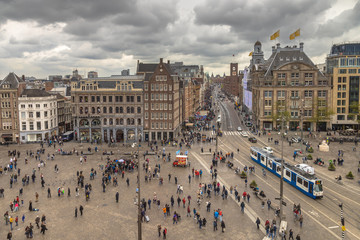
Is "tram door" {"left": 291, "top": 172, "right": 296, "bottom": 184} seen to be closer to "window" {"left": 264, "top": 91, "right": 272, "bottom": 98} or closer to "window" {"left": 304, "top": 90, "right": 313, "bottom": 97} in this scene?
"window" {"left": 264, "top": 91, "right": 272, "bottom": 98}

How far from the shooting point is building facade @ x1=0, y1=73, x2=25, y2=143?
83812mm

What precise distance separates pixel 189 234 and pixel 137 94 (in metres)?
56.9

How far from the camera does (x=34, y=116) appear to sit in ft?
279

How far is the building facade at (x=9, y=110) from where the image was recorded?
8381 centimetres

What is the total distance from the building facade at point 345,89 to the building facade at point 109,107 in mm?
64227

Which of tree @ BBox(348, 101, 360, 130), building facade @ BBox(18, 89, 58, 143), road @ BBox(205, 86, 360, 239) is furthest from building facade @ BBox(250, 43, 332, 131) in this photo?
building facade @ BBox(18, 89, 58, 143)

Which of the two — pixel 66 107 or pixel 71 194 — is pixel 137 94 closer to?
pixel 66 107

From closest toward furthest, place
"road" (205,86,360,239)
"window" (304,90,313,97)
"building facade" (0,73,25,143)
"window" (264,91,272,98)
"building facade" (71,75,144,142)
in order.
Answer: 1. "road" (205,86,360,239)
2. "building facade" (71,75,144,142)
3. "building facade" (0,73,25,143)
4. "window" (304,90,313,97)
5. "window" (264,91,272,98)

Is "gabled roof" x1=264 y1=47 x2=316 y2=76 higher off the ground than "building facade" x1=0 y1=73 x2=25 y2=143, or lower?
higher

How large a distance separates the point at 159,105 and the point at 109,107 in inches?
559

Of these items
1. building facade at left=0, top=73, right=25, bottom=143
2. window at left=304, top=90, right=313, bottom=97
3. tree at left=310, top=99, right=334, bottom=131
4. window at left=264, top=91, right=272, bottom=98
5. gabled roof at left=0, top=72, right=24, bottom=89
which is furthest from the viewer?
window at left=264, top=91, right=272, bottom=98

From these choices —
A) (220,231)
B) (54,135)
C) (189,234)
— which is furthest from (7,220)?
(54,135)

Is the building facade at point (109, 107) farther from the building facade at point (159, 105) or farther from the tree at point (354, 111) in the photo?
the tree at point (354, 111)

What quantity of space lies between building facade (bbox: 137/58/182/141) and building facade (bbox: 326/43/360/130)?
2164 inches
